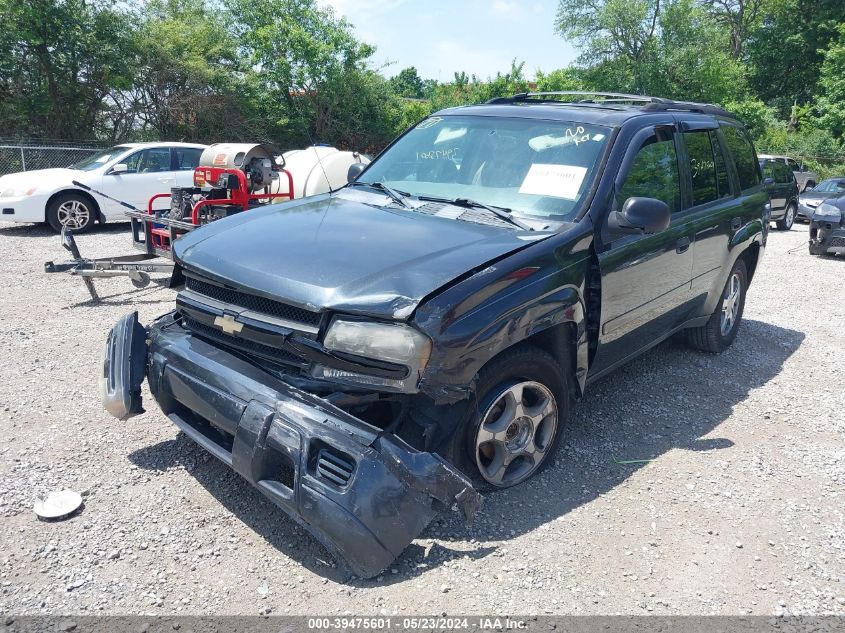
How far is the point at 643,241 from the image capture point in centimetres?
399

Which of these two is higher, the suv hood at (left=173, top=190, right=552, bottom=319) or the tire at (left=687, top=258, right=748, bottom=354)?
the suv hood at (left=173, top=190, right=552, bottom=319)

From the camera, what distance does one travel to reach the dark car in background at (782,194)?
1479 centimetres

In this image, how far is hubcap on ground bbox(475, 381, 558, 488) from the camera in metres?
3.25

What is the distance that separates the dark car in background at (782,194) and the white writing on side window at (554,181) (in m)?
12.7

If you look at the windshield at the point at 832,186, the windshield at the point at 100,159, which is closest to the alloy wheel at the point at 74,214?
the windshield at the point at 100,159

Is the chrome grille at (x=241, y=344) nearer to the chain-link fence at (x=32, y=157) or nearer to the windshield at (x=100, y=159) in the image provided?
the windshield at (x=100, y=159)

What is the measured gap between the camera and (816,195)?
16594 mm

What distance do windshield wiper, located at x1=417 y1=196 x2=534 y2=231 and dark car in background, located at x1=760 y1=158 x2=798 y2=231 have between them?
13.0m

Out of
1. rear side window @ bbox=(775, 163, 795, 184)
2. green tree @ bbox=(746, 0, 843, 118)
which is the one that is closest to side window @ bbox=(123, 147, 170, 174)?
rear side window @ bbox=(775, 163, 795, 184)

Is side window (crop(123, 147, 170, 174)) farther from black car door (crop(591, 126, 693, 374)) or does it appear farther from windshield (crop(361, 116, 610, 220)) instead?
black car door (crop(591, 126, 693, 374))

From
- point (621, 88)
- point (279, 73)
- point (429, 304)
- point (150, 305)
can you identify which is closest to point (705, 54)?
point (621, 88)

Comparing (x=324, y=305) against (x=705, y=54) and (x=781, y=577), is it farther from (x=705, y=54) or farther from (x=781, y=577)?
(x=705, y=54)

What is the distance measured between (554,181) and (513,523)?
6.16 feet

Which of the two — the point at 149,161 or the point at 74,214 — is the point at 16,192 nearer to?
the point at 74,214
